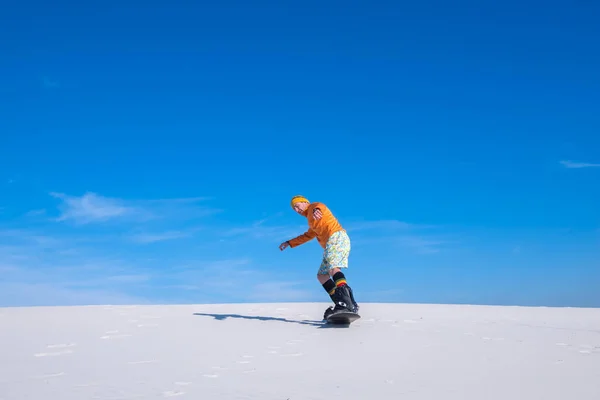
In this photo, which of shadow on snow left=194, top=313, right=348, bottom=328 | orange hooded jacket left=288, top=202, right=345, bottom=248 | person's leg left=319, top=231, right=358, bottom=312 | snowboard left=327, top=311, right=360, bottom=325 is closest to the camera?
snowboard left=327, top=311, right=360, bottom=325

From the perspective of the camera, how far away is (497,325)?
7523 millimetres

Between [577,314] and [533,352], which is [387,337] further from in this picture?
[577,314]

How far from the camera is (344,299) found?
7.09 meters

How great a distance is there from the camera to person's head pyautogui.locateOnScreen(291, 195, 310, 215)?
25.8 feet

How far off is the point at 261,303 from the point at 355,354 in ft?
22.6

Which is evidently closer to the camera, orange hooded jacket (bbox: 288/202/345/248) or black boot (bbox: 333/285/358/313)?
black boot (bbox: 333/285/358/313)

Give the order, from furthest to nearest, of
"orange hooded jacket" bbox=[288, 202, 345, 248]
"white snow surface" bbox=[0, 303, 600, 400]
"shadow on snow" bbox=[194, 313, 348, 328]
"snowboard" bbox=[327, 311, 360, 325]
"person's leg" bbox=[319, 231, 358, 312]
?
"orange hooded jacket" bbox=[288, 202, 345, 248], "shadow on snow" bbox=[194, 313, 348, 328], "person's leg" bbox=[319, 231, 358, 312], "snowboard" bbox=[327, 311, 360, 325], "white snow surface" bbox=[0, 303, 600, 400]

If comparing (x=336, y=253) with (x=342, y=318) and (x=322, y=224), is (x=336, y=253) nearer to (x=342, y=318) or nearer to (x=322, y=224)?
(x=322, y=224)

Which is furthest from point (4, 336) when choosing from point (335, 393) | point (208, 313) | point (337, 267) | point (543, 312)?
point (543, 312)

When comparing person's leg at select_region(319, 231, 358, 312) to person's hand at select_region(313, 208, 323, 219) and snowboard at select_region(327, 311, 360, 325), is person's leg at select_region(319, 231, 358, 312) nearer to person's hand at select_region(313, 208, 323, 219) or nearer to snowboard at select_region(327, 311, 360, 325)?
snowboard at select_region(327, 311, 360, 325)

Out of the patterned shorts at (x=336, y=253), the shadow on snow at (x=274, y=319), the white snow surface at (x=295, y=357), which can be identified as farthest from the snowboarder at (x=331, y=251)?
the white snow surface at (x=295, y=357)

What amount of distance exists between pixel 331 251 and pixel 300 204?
907 millimetres

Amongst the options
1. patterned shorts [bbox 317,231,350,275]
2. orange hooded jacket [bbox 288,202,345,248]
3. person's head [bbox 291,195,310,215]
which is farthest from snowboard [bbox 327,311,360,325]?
person's head [bbox 291,195,310,215]

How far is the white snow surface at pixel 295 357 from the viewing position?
346 centimetres
